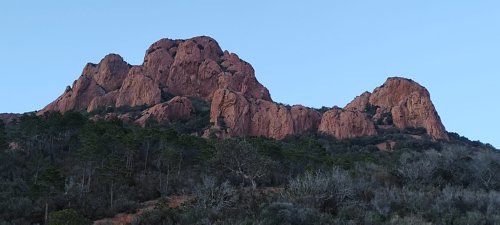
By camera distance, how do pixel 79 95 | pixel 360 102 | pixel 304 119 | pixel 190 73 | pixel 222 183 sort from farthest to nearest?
1. pixel 360 102
2. pixel 190 73
3. pixel 79 95
4. pixel 304 119
5. pixel 222 183

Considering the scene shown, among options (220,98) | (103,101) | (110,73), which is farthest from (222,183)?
(110,73)

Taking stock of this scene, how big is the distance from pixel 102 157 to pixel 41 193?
412 inches

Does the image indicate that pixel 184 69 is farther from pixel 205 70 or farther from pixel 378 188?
pixel 378 188

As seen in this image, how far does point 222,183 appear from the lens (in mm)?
34656

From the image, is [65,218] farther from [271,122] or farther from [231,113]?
[271,122]

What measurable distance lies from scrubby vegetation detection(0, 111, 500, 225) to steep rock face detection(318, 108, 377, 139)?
27995mm

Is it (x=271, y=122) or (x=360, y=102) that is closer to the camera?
(x=271, y=122)

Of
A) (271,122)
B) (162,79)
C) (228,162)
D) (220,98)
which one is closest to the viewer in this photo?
(228,162)

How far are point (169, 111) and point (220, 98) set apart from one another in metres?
7.97

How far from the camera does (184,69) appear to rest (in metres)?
103

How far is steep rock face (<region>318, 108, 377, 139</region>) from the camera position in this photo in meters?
86.1

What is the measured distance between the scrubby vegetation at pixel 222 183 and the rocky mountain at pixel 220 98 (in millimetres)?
26102

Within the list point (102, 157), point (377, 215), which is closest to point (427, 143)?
point (102, 157)

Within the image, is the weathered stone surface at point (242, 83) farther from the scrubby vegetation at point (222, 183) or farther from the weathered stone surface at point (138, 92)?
the scrubby vegetation at point (222, 183)
